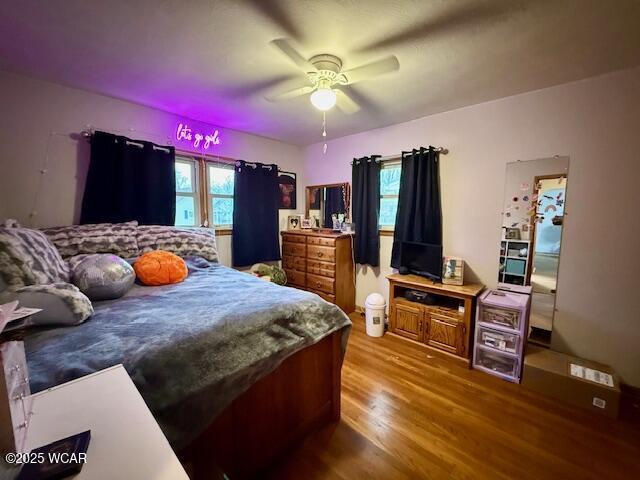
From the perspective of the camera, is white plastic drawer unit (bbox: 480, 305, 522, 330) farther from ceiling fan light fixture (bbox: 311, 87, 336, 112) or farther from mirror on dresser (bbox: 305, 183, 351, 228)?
ceiling fan light fixture (bbox: 311, 87, 336, 112)

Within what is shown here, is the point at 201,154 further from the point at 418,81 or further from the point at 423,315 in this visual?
the point at 423,315

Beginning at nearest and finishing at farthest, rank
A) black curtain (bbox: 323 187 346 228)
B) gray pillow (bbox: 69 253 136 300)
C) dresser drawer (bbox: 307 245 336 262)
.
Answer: gray pillow (bbox: 69 253 136 300) < dresser drawer (bbox: 307 245 336 262) < black curtain (bbox: 323 187 346 228)

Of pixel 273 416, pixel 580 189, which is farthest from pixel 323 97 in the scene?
pixel 580 189

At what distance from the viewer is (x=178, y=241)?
8.16ft

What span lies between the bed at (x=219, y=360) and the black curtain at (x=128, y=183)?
1.11 meters

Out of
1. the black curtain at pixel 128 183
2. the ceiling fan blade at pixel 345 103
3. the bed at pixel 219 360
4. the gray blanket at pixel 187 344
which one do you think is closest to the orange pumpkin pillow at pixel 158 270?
the bed at pixel 219 360

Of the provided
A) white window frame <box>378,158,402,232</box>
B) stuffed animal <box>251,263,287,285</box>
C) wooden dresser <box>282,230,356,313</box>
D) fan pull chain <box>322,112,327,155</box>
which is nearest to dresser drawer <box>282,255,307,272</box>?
wooden dresser <box>282,230,356,313</box>

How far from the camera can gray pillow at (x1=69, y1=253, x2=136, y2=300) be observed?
1557 millimetres

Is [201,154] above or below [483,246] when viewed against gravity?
above

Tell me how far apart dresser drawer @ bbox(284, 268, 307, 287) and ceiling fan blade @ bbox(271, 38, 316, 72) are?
2477 mm

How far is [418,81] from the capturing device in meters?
2.05

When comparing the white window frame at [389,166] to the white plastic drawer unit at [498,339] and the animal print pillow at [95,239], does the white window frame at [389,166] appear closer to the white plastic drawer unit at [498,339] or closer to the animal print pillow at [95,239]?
the white plastic drawer unit at [498,339]

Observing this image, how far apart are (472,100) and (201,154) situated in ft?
9.33

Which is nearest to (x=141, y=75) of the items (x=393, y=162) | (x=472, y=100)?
(x=393, y=162)
